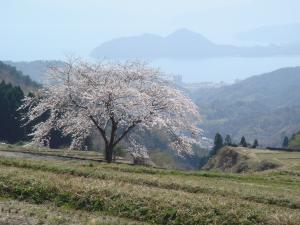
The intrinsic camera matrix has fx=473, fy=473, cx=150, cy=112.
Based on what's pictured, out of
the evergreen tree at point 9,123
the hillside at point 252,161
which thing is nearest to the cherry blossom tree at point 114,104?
the hillside at point 252,161

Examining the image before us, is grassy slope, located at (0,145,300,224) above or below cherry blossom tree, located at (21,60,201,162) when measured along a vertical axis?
below

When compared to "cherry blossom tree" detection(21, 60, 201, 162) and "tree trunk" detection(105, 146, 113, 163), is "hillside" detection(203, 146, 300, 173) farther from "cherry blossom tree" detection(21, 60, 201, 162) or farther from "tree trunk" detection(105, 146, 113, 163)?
"tree trunk" detection(105, 146, 113, 163)

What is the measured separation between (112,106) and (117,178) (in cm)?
1615

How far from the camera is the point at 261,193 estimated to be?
2241 cm

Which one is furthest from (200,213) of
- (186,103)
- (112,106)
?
(186,103)

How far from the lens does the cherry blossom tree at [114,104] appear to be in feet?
132

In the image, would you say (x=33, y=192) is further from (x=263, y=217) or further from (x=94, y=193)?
(x=263, y=217)

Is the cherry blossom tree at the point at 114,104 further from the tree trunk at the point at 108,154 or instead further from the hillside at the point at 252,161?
the hillside at the point at 252,161

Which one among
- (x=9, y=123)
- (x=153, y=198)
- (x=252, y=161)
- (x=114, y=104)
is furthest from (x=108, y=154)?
(x=9, y=123)

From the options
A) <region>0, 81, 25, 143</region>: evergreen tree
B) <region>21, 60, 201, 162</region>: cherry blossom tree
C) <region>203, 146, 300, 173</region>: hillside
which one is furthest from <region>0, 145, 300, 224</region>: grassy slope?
<region>0, 81, 25, 143</region>: evergreen tree

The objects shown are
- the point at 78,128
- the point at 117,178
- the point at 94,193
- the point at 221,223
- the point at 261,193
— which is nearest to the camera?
the point at 221,223

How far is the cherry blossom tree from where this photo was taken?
132ft

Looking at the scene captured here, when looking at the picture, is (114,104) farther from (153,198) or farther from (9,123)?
(9,123)

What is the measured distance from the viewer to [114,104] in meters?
40.2
